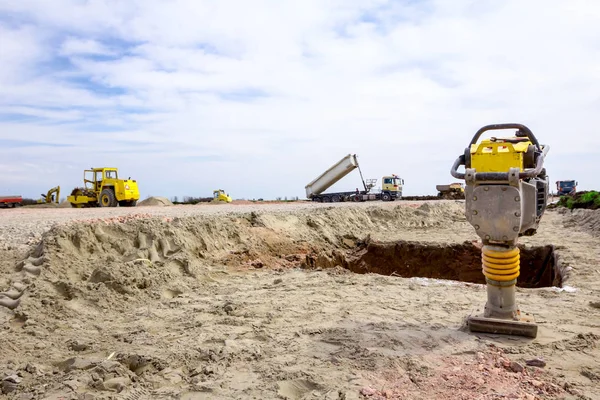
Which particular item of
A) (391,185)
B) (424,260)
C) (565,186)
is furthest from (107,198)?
(565,186)

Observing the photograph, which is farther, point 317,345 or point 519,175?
point 317,345

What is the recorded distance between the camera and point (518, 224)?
3783 mm

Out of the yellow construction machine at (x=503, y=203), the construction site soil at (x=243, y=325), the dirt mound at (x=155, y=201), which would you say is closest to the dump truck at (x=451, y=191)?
the dirt mound at (x=155, y=201)

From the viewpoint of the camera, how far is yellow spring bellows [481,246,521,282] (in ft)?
13.2

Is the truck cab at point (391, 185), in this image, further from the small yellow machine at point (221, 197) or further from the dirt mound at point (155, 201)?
the dirt mound at point (155, 201)

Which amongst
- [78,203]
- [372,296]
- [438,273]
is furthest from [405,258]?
[78,203]

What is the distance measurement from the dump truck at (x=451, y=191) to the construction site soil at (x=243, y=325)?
80.4ft

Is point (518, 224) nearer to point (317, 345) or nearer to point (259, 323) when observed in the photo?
point (317, 345)

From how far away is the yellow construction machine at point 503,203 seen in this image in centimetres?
376

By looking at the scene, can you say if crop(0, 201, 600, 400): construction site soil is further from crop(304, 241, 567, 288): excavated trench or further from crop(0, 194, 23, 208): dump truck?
crop(0, 194, 23, 208): dump truck

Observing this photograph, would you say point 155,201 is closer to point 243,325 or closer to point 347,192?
point 347,192

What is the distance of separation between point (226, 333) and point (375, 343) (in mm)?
1359

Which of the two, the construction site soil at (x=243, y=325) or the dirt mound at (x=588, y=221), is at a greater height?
the dirt mound at (x=588, y=221)

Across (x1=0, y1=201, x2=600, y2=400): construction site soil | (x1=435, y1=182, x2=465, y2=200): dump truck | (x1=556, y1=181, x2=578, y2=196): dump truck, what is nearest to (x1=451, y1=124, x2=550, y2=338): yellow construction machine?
(x1=0, y1=201, x2=600, y2=400): construction site soil
